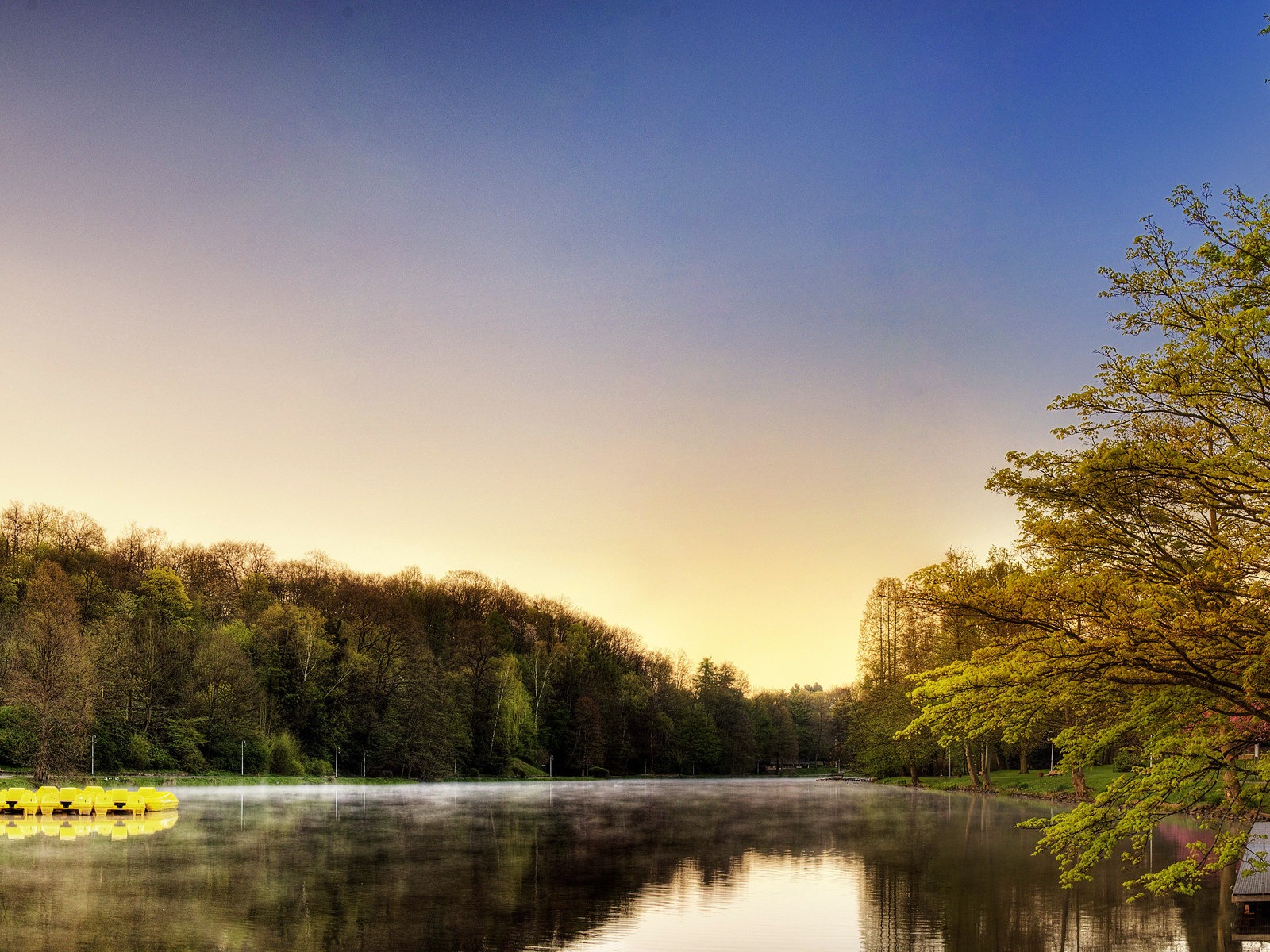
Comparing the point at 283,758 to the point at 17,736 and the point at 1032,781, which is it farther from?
the point at 1032,781

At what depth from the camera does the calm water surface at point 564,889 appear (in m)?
16.5

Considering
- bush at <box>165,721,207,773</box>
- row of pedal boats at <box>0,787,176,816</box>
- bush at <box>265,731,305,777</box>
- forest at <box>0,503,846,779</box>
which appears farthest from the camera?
bush at <box>265,731,305,777</box>

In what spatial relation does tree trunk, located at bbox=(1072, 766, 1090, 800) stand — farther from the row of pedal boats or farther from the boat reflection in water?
the row of pedal boats

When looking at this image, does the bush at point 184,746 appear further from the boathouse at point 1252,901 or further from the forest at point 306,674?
the boathouse at point 1252,901

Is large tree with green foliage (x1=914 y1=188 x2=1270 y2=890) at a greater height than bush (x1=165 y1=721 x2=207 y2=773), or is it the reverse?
large tree with green foliage (x1=914 y1=188 x2=1270 y2=890)

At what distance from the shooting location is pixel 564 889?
21.3 m

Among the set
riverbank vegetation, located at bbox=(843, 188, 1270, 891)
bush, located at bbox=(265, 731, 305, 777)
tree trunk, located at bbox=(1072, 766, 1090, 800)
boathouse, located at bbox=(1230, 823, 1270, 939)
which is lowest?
bush, located at bbox=(265, 731, 305, 777)

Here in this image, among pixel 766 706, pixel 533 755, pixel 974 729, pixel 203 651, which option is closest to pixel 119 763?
pixel 203 651

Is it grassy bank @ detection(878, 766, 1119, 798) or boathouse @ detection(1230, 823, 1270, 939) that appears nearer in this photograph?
boathouse @ detection(1230, 823, 1270, 939)

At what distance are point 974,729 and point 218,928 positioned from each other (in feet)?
40.2

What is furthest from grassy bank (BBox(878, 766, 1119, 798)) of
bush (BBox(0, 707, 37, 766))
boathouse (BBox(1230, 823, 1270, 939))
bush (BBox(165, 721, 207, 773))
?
bush (BBox(0, 707, 37, 766))

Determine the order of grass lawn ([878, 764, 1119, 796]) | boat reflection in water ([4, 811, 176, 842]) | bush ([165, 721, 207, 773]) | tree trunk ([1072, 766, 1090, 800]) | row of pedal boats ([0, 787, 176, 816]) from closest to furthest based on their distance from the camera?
boat reflection in water ([4, 811, 176, 842])
row of pedal boats ([0, 787, 176, 816])
tree trunk ([1072, 766, 1090, 800])
grass lawn ([878, 764, 1119, 796])
bush ([165, 721, 207, 773])

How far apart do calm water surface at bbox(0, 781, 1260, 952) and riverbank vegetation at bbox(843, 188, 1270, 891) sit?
571 centimetres

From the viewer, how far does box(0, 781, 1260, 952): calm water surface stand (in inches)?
648
